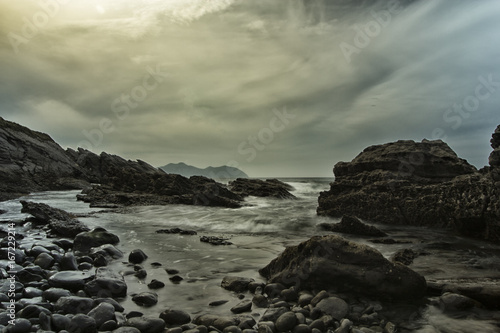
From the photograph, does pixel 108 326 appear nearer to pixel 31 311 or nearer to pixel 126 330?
pixel 126 330

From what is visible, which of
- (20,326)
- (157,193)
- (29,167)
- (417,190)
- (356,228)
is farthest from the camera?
(29,167)

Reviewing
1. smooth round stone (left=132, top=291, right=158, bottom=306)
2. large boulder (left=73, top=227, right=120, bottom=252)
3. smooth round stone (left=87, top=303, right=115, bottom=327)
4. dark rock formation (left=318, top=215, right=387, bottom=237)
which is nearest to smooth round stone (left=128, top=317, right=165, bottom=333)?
smooth round stone (left=87, top=303, right=115, bottom=327)

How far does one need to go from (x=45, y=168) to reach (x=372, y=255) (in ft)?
144

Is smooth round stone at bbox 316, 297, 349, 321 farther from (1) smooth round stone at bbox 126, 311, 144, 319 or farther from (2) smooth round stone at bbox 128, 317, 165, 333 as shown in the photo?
(1) smooth round stone at bbox 126, 311, 144, 319

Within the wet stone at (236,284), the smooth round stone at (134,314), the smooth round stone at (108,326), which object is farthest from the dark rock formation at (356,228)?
the smooth round stone at (108,326)

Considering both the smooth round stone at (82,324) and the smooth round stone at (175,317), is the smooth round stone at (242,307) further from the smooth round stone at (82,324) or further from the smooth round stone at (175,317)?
the smooth round stone at (82,324)

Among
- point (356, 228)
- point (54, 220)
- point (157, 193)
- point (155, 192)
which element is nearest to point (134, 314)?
point (356, 228)

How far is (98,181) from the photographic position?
4653cm

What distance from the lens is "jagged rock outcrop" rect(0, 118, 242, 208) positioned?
2277 cm

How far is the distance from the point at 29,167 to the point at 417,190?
1601 inches

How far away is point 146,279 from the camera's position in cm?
571

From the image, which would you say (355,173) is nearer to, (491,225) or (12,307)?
(491,225)

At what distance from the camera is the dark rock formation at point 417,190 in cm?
958

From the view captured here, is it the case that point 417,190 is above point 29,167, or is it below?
below
